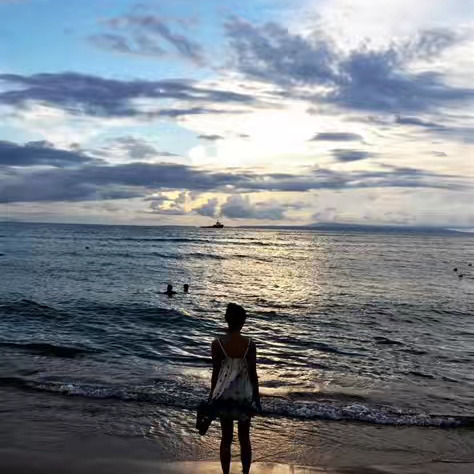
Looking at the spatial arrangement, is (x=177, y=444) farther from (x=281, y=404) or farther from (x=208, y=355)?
(x=208, y=355)

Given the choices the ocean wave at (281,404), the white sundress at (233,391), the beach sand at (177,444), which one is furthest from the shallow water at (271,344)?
the white sundress at (233,391)

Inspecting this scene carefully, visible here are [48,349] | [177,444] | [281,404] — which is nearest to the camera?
[177,444]

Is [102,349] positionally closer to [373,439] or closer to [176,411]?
[176,411]

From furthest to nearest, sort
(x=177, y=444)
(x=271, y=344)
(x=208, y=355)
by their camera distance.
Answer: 1. (x=271, y=344)
2. (x=208, y=355)
3. (x=177, y=444)

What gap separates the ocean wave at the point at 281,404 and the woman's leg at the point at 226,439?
4.03 meters

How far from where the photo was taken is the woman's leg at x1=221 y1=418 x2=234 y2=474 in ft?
21.7

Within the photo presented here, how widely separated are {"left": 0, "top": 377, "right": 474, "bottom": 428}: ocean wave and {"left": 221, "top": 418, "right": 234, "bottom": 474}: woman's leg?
13.2 feet

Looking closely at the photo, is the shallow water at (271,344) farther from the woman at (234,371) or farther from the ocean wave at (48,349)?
the woman at (234,371)

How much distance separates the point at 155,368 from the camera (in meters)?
14.2

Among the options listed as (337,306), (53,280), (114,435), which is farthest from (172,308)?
(114,435)

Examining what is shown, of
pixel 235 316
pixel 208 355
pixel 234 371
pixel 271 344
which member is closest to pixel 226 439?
pixel 234 371

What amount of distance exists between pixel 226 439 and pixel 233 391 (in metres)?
0.72

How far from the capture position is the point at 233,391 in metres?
6.44

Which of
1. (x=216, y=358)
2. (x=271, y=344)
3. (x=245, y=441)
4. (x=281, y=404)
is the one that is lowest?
(x=271, y=344)
